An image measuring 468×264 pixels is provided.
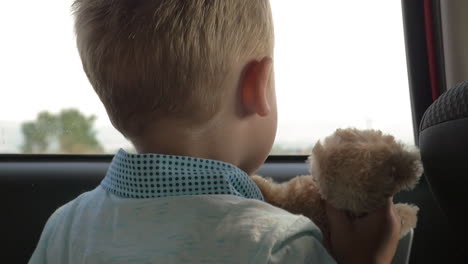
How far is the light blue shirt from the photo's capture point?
0.79 m

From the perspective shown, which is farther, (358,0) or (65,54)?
(65,54)

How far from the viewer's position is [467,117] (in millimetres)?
750

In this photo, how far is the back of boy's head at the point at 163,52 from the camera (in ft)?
2.92

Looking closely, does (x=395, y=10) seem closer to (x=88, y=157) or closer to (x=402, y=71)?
(x=402, y=71)

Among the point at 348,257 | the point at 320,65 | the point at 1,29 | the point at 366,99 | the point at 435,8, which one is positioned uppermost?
the point at 1,29

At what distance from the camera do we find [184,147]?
929 millimetres

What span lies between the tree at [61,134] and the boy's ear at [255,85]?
92 cm

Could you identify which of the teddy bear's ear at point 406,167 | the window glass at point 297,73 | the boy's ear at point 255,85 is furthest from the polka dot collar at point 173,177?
the window glass at point 297,73

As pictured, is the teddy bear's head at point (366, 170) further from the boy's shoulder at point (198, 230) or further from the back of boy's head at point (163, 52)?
the back of boy's head at point (163, 52)

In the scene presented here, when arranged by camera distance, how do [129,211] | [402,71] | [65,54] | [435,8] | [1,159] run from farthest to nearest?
[1,159], [65,54], [402,71], [435,8], [129,211]

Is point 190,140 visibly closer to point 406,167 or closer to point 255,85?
point 255,85

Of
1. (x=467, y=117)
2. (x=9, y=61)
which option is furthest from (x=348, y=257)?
(x=9, y=61)

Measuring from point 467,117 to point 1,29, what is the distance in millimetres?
1472

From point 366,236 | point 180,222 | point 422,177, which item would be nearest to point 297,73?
point 422,177
